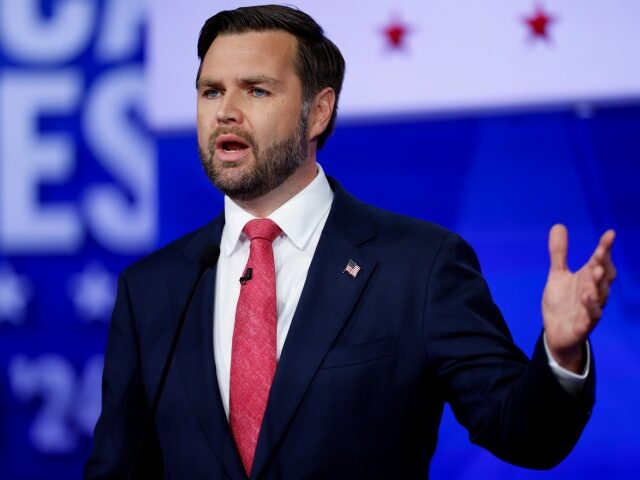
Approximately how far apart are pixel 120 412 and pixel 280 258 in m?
0.44

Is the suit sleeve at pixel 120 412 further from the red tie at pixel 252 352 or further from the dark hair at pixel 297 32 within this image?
the dark hair at pixel 297 32

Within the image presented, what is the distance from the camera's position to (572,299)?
1524mm

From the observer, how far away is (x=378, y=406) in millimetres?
1870

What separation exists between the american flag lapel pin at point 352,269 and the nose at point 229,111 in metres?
0.37

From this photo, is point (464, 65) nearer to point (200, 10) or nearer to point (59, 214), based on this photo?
point (200, 10)

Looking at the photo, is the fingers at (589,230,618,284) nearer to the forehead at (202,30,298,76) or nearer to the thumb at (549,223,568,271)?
the thumb at (549,223,568,271)

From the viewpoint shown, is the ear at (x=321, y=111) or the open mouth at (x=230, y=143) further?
the ear at (x=321, y=111)

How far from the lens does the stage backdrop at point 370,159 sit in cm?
287

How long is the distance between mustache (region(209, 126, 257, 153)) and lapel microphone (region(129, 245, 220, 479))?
0.22 meters

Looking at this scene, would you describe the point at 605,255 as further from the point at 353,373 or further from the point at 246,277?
the point at 246,277

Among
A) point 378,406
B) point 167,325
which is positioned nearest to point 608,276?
point 378,406

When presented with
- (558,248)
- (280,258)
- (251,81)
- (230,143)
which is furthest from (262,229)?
(558,248)

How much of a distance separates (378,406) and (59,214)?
178 centimetres

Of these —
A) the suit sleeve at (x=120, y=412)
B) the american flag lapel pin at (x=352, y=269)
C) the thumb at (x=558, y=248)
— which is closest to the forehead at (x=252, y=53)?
the american flag lapel pin at (x=352, y=269)
